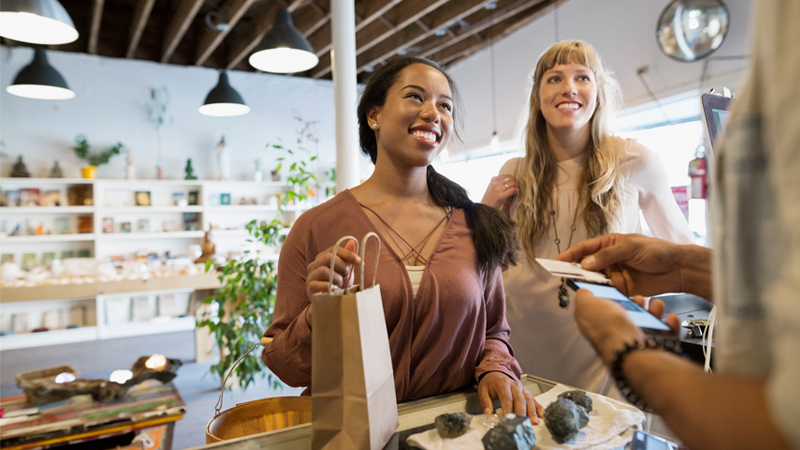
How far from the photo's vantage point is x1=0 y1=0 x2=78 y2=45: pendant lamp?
2.54m

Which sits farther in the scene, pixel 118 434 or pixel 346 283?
pixel 118 434

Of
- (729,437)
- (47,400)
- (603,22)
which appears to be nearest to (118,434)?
(47,400)

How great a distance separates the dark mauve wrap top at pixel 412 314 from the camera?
128cm

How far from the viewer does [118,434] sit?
2.14 metres

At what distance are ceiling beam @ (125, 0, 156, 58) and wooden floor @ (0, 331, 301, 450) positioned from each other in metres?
3.83

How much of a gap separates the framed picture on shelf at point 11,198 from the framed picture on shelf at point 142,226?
1.42 meters

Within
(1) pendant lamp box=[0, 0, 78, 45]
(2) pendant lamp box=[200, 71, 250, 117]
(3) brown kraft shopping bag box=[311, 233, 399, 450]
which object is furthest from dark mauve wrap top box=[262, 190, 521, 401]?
(2) pendant lamp box=[200, 71, 250, 117]

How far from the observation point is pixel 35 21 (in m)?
2.67

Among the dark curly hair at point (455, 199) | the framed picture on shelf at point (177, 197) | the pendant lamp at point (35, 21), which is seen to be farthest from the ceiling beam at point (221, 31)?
the dark curly hair at point (455, 199)

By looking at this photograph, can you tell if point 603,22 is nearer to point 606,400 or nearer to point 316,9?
point 316,9

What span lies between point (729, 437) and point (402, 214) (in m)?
1.14

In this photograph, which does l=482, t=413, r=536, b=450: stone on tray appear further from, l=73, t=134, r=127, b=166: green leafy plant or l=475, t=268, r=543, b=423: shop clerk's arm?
l=73, t=134, r=127, b=166: green leafy plant

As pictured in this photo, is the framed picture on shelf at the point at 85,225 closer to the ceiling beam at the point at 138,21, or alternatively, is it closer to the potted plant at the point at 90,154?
the potted plant at the point at 90,154

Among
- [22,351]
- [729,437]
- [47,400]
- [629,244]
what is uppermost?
[629,244]
